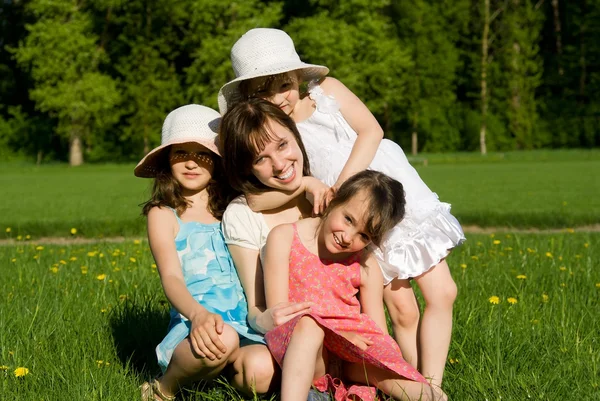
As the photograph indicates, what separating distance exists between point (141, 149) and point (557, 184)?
23.2 meters

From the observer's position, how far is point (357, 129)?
11.0 feet

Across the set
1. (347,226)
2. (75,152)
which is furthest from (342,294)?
(75,152)

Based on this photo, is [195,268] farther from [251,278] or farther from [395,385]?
[395,385]

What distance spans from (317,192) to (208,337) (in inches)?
26.6

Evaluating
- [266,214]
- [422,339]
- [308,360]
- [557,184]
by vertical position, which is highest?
[266,214]

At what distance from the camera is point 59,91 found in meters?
32.8

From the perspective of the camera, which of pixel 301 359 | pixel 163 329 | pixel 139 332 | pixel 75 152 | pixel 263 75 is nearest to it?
pixel 301 359

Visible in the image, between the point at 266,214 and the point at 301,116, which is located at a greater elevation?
the point at 301,116

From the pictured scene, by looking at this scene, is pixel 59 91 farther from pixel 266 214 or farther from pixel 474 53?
pixel 266 214

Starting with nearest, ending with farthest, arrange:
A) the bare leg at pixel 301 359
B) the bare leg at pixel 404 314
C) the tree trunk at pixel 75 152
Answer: the bare leg at pixel 301 359 < the bare leg at pixel 404 314 < the tree trunk at pixel 75 152

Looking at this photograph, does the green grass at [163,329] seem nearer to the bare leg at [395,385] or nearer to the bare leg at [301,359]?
the bare leg at [395,385]

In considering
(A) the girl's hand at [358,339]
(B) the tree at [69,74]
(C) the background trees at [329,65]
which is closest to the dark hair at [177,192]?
(A) the girl's hand at [358,339]

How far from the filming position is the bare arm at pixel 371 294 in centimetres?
301

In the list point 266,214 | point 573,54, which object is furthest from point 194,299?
point 573,54
